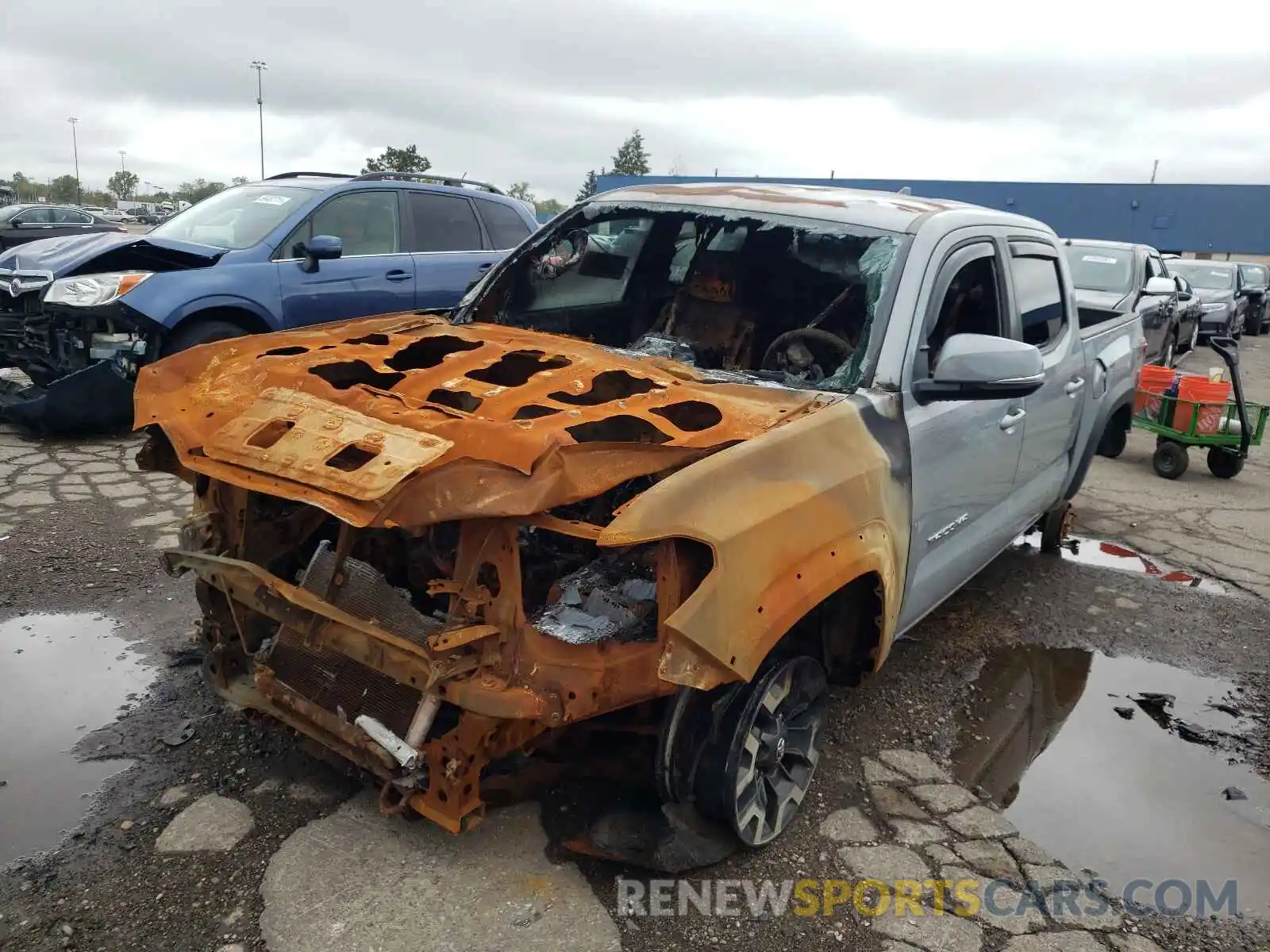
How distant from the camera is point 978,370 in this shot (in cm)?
279

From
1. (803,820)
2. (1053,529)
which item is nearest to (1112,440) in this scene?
(1053,529)

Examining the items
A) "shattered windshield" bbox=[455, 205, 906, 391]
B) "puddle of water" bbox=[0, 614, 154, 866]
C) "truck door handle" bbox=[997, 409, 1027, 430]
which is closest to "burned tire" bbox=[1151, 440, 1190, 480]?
"truck door handle" bbox=[997, 409, 1027, 430]

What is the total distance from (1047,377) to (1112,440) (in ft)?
7.77

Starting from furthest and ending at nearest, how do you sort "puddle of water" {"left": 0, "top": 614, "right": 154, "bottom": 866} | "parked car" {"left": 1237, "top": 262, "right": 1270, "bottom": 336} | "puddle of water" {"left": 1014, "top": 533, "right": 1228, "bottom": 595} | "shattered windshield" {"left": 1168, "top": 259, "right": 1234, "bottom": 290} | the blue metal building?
the blue metal building → "parked car" {"left": 1237, "top": 262, "right": 1270, "bottom": 336} → "shattered windshield" {"left": 1168, "top": 259, "right": 1234, "bottom": 290} → "puddle of water" {"left": 1014, "top": 533, "right": 1228, "bottom": 595} → "puddle of water" {"left": 0, "top": 614, "right": 154, "bottom": 866}

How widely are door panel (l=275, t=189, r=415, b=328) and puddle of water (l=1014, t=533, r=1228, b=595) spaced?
4829 mm

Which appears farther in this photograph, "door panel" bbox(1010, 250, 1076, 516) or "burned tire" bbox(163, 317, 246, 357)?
"burned tire" bbox(163, 317, 246, 357)

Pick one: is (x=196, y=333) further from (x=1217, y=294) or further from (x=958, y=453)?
(x=1217, y=294)

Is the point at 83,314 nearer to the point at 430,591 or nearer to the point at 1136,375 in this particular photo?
the point at 430,591

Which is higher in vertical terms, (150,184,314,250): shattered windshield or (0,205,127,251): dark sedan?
(150,184,314,250): shattered windshield

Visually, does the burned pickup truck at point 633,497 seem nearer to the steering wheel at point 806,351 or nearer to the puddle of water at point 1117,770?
the steering wheel at point 806,351

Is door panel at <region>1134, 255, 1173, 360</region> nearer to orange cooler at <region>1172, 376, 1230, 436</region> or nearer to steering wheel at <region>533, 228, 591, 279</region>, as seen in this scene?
orange cooler at <region>1172, 376, 1230, 436</region>

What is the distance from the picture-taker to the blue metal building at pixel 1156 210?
3155 centimetres

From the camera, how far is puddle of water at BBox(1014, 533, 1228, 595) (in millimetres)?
5016

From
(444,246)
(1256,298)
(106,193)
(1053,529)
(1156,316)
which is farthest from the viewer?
(106,193)
